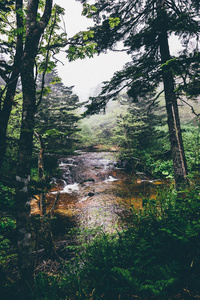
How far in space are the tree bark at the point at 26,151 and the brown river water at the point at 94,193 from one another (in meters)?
1.68

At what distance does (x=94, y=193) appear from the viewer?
8.98m

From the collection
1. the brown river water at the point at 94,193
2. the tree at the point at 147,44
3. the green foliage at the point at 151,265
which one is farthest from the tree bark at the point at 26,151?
the tree at the point at 147,44

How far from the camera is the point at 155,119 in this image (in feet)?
58.0

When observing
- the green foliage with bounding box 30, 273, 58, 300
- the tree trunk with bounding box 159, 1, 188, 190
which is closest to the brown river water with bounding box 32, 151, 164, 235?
the tree trunk with bounding box 159, 1, 188, 190

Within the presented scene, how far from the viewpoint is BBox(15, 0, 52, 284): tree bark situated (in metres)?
1.99

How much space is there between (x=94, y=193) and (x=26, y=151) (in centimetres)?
743


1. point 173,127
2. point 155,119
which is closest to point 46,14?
point 173,127

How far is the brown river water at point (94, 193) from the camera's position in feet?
19.0

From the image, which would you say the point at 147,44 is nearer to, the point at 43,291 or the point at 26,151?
the point at 26,151

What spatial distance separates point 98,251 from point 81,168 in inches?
463

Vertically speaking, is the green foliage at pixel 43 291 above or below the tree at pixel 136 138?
below

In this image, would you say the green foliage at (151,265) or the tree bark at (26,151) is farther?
the tree bark at (26,151)

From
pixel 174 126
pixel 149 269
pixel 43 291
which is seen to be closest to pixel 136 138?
pixel 174 126

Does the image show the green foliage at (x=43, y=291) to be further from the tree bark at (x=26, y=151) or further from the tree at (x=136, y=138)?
the tree at (x=136, y=138)
